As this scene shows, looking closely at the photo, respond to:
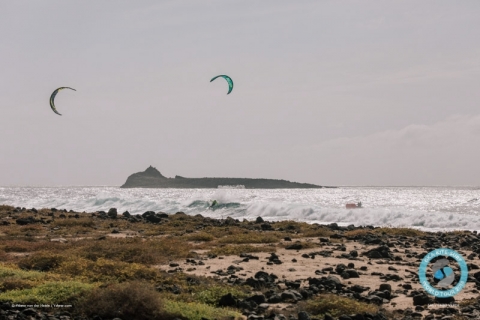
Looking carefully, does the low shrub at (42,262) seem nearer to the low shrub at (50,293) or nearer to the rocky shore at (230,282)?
the rocky shore at (230,282)

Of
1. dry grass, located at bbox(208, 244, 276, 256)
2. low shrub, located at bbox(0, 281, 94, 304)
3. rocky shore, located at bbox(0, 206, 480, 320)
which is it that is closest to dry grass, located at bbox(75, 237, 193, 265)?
rocky shore, located at bbox(0, 206, 480, 320)

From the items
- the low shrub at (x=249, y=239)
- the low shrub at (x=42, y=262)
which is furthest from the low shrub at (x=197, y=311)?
the low shrub at (x=249, y=239)

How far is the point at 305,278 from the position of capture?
51.1ft

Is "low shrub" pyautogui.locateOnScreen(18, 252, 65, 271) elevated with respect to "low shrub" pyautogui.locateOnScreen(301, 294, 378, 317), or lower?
lower

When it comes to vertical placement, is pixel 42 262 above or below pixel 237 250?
below

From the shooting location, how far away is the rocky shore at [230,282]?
1096 centimetres

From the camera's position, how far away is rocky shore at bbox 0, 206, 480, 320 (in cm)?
1096

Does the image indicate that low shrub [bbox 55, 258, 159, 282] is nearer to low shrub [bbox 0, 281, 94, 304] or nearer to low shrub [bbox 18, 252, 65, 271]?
low shrub [bbox 18, 252, 65, 271]

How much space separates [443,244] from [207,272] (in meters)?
13.6

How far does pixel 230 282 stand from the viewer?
1478cm

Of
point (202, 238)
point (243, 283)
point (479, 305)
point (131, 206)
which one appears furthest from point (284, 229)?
point (131, 206)

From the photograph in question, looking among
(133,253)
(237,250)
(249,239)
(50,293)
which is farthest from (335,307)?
(249,239)

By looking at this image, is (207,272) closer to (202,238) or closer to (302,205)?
(202,238)

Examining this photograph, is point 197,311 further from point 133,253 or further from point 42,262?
point 133,253
